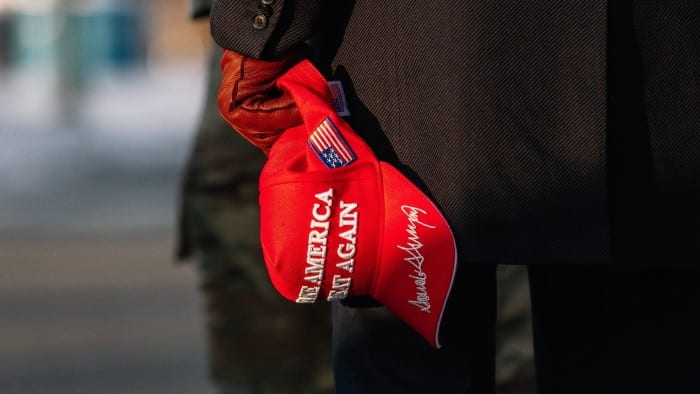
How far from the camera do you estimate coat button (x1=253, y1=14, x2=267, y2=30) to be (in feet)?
5.65

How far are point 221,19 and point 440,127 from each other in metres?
0.33

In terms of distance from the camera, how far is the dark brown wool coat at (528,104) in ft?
5.65

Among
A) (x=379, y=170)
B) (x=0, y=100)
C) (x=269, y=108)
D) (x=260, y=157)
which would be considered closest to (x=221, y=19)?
(x=269, y=108)

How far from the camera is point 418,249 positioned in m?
1.72

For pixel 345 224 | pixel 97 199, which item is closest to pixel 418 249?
pixel 345 224

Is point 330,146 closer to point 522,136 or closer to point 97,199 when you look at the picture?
point 522,136

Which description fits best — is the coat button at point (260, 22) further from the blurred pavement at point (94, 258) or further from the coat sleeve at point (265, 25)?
the blurred pavement at point (94, 258)

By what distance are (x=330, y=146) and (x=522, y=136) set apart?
25 centimetres

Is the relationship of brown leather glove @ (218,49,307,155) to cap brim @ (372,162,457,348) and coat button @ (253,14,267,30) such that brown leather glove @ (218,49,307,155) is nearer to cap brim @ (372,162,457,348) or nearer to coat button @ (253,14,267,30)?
coat button @ (253,14,267,30)

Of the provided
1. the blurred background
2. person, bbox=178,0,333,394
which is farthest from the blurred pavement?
person, bbox=178,0,333,394

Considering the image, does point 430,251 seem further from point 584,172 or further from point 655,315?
point 655,315

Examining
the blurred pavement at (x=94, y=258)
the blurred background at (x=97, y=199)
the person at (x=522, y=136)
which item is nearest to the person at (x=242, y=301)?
the blurred background at (x=97, y=199)

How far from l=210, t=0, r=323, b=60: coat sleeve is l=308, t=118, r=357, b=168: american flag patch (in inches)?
4.7

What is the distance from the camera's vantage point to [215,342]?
3.41 meters
